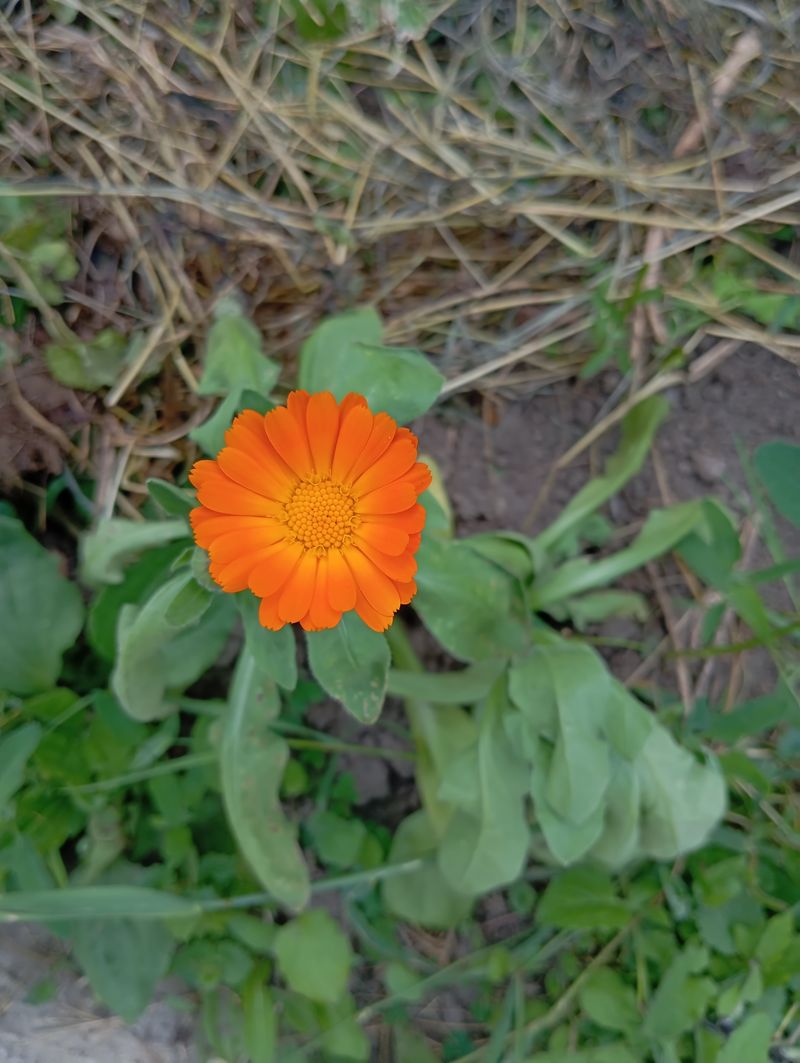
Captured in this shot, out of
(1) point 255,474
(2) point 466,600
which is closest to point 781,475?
(2) point 466,600

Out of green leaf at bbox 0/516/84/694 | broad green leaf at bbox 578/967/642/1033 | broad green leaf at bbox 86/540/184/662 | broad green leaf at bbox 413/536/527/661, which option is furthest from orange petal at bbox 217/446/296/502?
broad green leaf at bbox 578/967/642/1033

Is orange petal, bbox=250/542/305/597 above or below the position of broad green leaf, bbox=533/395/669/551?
above

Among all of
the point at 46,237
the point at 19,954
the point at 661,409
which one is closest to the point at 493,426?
the point at 661,409

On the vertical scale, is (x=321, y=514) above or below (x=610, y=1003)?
above

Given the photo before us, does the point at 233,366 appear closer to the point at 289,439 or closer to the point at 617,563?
the point at 289,439

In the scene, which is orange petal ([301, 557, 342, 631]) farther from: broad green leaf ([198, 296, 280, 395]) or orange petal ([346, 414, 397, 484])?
broad green leaf ([198, 296, 280, 395])

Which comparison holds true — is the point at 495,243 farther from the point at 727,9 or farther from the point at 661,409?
the point at 727,9
